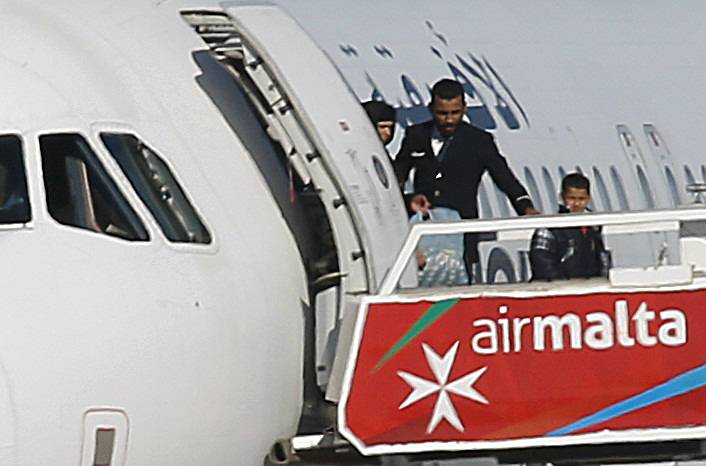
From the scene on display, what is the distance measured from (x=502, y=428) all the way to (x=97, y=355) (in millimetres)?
1928

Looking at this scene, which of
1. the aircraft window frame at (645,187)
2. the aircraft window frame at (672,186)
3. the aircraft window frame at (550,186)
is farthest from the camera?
the aircraft window frame at (672,186)

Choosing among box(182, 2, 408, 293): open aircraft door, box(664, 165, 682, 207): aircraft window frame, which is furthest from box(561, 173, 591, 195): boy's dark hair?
box(664, 165, 682, 207): aircraft window frame

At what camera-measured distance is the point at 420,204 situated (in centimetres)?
1205

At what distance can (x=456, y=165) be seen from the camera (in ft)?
40.0

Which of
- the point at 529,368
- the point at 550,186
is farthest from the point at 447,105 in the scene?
the point at 529,368

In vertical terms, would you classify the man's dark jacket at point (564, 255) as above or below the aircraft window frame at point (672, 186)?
below

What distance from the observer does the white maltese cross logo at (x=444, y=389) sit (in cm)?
991

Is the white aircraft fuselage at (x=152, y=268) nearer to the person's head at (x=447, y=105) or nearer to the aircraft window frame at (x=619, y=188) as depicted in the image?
the person's head at (x=447, y=105)

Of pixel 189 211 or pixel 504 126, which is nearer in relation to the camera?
pixel 189 211

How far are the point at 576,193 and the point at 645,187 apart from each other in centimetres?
303

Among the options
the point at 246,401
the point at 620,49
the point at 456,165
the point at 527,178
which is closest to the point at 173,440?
the point at 246,401

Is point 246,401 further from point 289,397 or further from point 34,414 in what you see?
point 34,414

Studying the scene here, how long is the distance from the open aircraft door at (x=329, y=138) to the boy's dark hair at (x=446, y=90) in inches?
42.9

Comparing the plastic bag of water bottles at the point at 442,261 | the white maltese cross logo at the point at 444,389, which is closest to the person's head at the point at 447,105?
the plastic bag of water bottles at the point at 442,261
